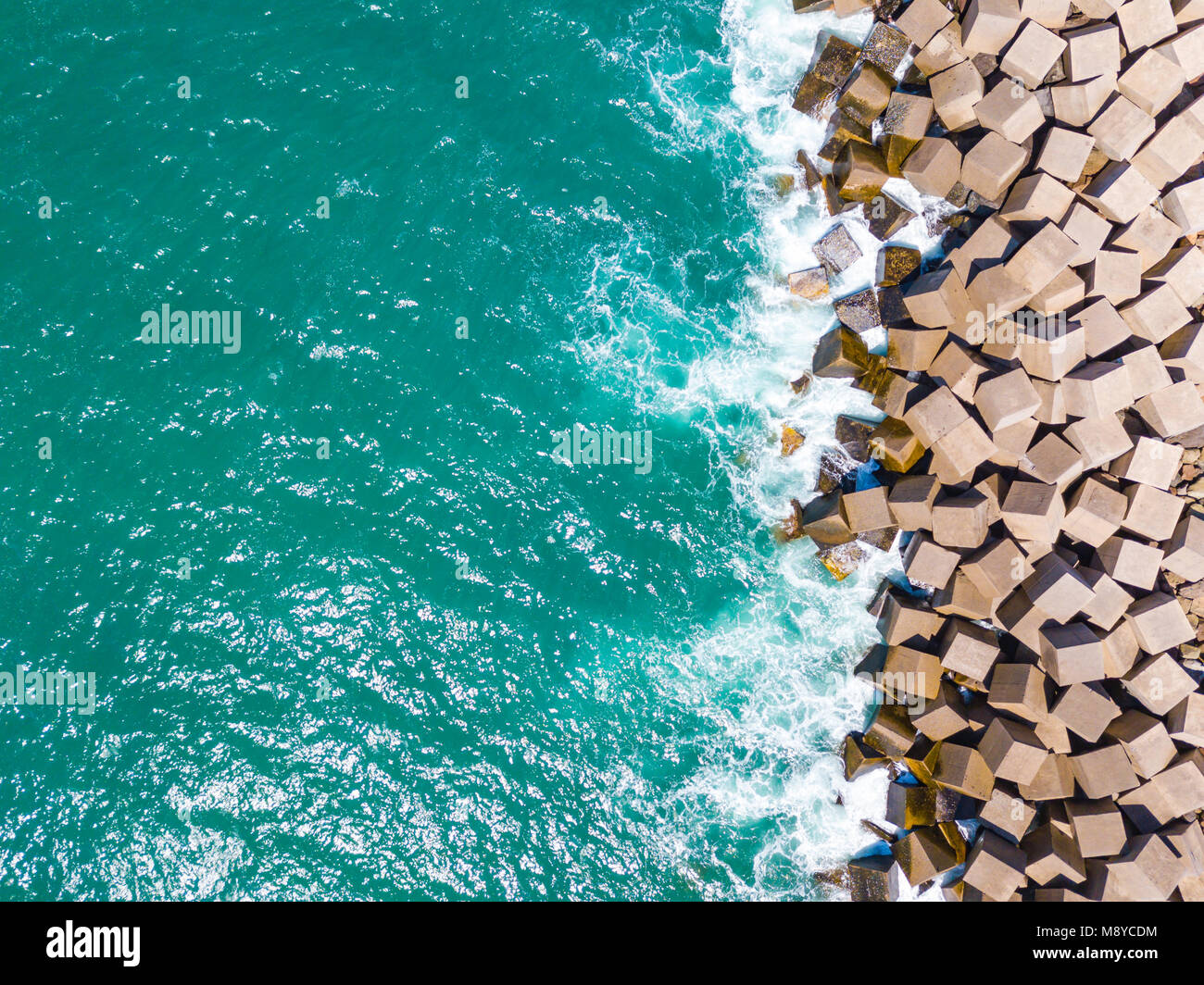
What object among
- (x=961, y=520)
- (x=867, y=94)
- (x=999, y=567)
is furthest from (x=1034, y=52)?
(x=999, y=567)

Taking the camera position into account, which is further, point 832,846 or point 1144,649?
point 832,846

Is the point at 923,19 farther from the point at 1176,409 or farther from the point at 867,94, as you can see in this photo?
the point at 1176,409

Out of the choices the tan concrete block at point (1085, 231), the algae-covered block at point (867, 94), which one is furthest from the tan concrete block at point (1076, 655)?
the algae-covered block at point (867, 94)

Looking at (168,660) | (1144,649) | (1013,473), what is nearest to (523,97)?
(1013,473)

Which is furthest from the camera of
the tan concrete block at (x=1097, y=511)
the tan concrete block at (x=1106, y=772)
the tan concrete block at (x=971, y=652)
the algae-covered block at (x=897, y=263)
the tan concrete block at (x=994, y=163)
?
the algae-covered block at (x=897, y=263)

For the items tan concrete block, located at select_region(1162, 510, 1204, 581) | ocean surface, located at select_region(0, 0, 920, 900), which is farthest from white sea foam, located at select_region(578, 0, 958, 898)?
tan concrete block, located at select_region(1162, 510, 1204, 581)

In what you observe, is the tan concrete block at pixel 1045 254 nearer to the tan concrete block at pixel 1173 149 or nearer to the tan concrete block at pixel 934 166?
the tan concrete block at pixel 934 166
